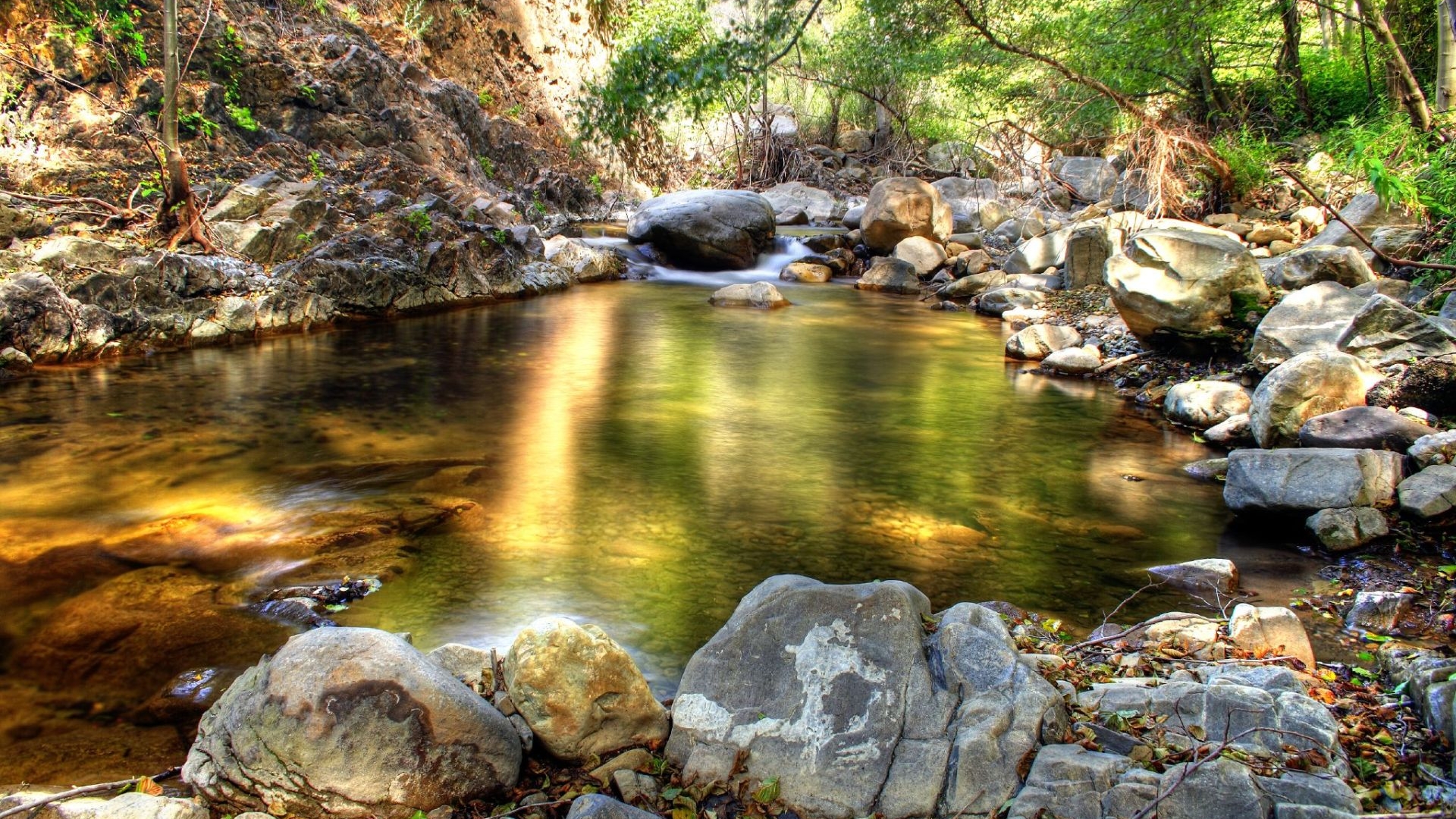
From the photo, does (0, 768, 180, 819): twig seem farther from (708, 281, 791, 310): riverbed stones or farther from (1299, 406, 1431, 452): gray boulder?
(708, 281, 791, 310): riverbed stones

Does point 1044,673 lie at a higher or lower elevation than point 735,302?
lower

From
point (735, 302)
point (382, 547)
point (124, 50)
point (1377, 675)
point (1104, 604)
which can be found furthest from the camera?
point (735, 302)

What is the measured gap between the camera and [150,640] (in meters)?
3.96

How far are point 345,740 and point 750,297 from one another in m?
12.5

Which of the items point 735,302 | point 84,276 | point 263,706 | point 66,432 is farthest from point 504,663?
point 735,302

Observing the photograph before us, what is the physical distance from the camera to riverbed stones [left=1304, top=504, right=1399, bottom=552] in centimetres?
495

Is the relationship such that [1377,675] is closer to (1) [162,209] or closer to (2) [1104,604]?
(2) [1104,604]

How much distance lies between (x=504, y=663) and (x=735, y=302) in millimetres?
11786

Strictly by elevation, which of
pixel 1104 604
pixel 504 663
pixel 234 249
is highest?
pixel 234 249

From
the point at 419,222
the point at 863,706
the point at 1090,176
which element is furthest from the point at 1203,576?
the point at 1090,176

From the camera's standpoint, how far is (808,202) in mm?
24156

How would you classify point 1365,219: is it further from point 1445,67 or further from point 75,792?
point 75,792

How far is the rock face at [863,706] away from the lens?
8.73 ft

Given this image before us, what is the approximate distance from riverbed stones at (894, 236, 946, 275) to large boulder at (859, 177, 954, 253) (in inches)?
23.3
